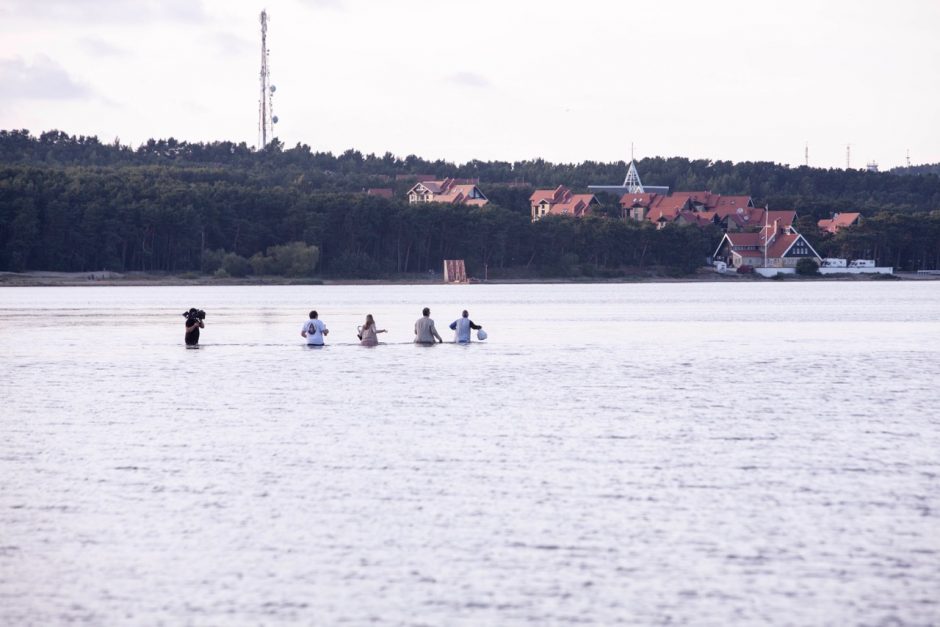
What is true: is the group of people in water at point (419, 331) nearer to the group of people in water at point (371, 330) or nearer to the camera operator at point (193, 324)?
the group of people in water at point (371, 330)

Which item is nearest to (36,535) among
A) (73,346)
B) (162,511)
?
(162,511)

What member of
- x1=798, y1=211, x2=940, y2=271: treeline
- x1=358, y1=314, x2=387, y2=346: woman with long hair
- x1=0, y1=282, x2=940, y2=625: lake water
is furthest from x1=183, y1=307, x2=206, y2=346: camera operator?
x1=798, y1=211, x2=940, y2=271: treeline

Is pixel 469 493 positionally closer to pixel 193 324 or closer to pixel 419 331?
pixel 419 331

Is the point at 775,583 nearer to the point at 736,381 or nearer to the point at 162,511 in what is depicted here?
the point at 162,511

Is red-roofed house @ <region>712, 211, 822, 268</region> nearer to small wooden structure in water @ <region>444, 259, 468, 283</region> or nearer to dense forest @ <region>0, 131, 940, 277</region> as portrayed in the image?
dense forest @ <region>0, 131, 940, 277</region>

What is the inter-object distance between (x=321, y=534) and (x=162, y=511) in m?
2.90

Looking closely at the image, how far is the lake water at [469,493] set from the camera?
48.0 ft

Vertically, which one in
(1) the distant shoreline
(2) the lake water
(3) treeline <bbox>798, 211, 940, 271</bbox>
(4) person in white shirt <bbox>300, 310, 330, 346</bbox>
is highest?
(3) treeline <bbox>798, 211, 940, 271</bbox>

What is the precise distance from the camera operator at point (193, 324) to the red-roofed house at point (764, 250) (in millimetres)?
147756

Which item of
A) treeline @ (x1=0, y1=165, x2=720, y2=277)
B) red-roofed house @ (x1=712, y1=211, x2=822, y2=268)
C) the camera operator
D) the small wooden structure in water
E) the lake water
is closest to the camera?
the lake water

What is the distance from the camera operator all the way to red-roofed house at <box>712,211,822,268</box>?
485ft

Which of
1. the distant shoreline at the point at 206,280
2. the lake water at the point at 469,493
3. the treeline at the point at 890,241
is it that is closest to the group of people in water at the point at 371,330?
the lake water at the point at 469,493

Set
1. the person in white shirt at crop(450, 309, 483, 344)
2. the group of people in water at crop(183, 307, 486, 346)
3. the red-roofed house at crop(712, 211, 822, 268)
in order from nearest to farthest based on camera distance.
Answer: the group of people in water at crop(183, 307, 486, 346)
the person in white shirt at crop(450, 309, 483, 344)
the red-roofed house at crop(712, 211, 822, 268)

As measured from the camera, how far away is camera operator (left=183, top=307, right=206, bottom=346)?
4891cm
